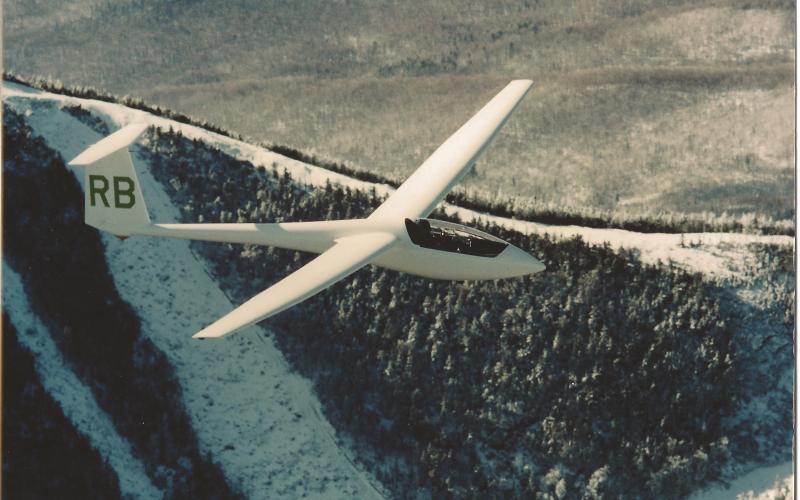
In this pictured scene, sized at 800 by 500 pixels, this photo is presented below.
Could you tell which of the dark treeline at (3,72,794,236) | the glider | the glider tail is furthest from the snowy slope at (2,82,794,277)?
the glider tail

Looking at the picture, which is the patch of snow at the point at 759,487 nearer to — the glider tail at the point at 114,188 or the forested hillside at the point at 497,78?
the forested hillside at the point at 497,78

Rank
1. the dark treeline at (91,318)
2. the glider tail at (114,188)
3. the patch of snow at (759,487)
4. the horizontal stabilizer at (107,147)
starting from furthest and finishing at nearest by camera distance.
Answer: the patch of snow at (759,487)
the dark treeline at (91,318)
the glider tail at (114,188)
the horizontal stabilizer at (107,147)

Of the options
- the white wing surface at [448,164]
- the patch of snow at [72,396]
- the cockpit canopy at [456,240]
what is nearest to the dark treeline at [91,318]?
the patch of snow at [72,396]

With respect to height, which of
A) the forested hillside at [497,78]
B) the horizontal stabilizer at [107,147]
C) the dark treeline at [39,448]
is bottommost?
the forested hillside at [497,78]

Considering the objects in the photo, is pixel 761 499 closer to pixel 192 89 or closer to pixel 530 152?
pixel 530 152

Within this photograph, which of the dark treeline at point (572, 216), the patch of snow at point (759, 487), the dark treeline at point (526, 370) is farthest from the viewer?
the dark treeline at point (572, 216)

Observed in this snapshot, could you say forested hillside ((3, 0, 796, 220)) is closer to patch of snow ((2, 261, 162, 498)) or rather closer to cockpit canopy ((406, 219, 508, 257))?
cockpit canopy ((406, 219, 508, 257))

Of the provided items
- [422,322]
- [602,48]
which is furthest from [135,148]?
[602,48]
